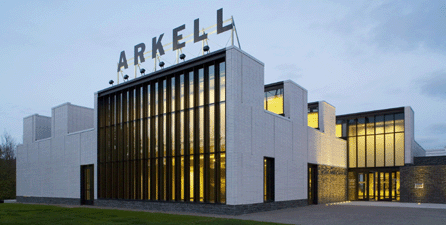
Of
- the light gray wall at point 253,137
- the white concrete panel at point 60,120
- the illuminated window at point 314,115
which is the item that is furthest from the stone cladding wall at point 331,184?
the white concrete panel at point 60,120

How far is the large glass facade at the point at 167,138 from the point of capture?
25219mm

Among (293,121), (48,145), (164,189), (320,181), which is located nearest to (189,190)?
(164,189)

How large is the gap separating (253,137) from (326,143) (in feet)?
49.9

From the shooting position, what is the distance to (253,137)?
84.3ft

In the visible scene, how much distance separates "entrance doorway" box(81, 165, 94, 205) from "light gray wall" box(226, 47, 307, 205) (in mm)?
17450

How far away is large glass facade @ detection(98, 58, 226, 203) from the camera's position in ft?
82.7

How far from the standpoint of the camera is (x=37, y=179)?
4259 centimetres

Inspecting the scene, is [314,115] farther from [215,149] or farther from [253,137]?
[215,149]

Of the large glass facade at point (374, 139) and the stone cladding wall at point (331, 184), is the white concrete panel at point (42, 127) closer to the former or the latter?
the stone cladding wall at point (331, 184)

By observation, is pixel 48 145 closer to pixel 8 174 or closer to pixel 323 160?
pixel 8 174

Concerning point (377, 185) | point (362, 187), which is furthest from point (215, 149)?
point (362, 187)

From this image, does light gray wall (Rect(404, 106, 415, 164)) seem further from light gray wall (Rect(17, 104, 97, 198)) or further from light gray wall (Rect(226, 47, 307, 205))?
light gray wall (Rect(17, 104, 97, 198))

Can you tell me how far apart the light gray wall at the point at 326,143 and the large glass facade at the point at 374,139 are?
1625 mm

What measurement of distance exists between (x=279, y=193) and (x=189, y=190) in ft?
22.1
